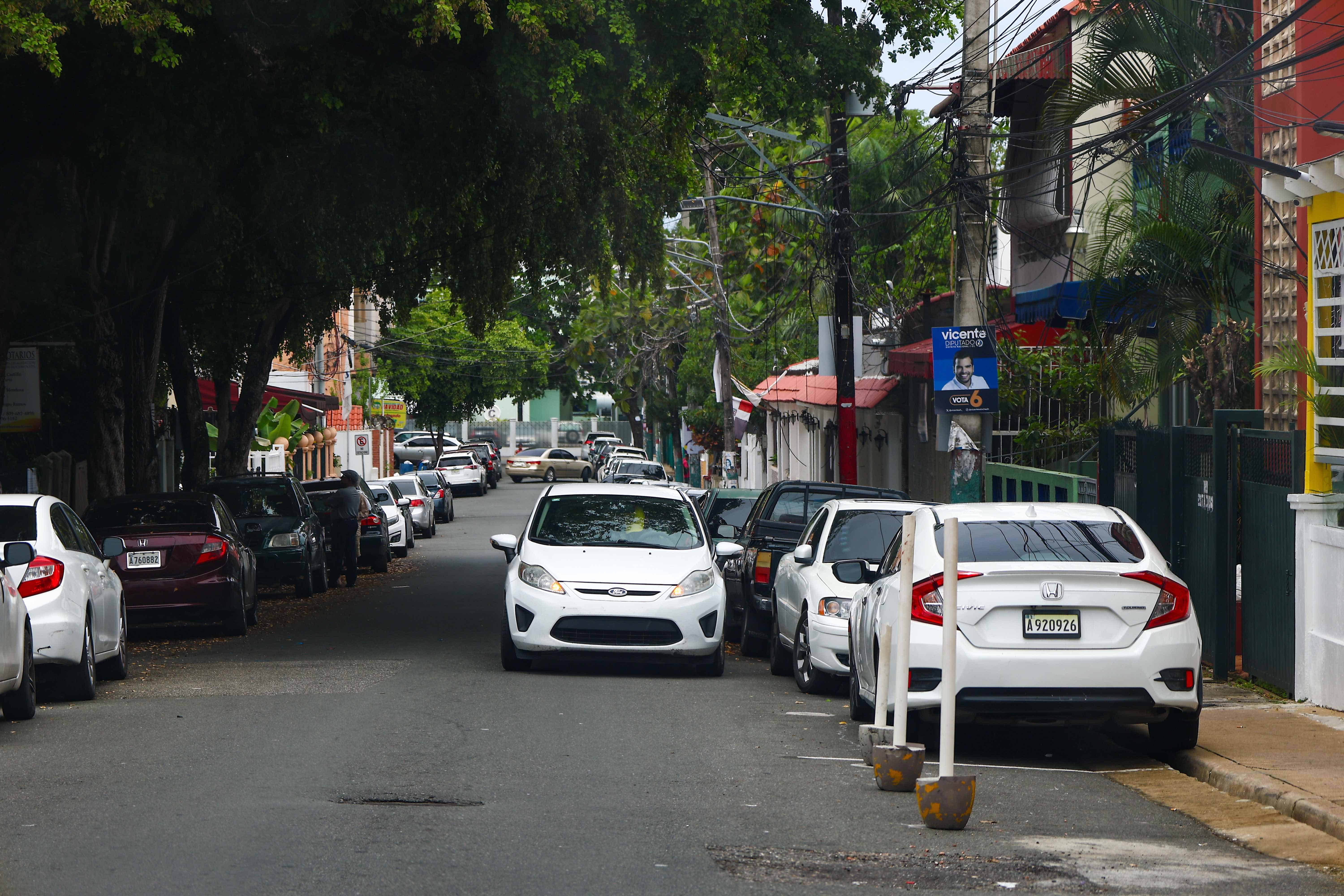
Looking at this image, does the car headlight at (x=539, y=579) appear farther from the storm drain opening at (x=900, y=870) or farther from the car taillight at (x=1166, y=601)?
the storm drain opening at (x=900, y=870)

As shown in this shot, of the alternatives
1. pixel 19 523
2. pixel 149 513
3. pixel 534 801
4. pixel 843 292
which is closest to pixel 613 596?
pixel 19 523

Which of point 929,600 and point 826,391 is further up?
point 826,391

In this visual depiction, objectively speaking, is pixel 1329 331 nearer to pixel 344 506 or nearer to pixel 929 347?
pixel 929 347

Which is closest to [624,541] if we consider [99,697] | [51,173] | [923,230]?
[99,697]

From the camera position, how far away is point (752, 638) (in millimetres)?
15984

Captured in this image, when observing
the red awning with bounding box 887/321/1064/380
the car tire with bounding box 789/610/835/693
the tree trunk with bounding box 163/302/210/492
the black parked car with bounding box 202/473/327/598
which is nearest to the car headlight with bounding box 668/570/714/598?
the car tire with bounding box 789/610/835/693

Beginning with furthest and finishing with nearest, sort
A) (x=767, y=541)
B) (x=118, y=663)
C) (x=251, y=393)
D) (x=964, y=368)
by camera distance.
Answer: (x=251, y=393)
(x=964, y=368)
(x=767, y=541)
(x=118, y=663)

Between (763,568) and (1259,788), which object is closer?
(1259,788)

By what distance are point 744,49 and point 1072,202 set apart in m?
9.15

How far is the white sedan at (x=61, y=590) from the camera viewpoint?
36.9 feet

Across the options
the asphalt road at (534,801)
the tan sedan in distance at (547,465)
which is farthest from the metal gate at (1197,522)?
the tan sedan in distance at (547,465)

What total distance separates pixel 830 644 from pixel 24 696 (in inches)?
231

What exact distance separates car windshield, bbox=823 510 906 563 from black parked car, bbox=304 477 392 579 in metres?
15.7

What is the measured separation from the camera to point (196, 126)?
648 inches
